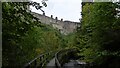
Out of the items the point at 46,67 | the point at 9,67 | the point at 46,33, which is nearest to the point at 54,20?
the point at 46,33

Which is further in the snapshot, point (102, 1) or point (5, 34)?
point (102, 1)

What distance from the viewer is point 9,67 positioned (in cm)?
1070

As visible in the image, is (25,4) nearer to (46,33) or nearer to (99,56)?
(99,56)

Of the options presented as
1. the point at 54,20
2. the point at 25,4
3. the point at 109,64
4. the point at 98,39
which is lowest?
the point at 54,20

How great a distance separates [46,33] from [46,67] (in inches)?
1195

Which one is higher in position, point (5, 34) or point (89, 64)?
point (5, 34)

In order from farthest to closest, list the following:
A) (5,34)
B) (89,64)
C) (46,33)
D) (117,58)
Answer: (46,33), (89,64), (117,58), (5,34)

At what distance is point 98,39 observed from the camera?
1847cm

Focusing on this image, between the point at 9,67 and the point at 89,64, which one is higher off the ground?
the point at 9,67

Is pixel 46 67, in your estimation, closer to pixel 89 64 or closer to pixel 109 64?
pixel 89 64

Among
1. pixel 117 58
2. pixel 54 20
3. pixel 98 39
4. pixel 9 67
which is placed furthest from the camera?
pixel 54 20

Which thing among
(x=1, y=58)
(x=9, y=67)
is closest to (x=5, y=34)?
(x=1, y=58)

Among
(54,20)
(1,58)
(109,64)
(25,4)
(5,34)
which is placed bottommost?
(54,20)

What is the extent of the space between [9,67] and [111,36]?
27.2 feet
